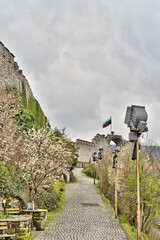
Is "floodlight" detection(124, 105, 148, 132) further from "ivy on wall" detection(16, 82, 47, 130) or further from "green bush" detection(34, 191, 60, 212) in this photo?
"ivy on wall" detection(16, 82, 47, 130)

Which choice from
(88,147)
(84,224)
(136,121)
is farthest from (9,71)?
(88,147)

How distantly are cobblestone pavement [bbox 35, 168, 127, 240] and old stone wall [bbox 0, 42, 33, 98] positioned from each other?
10841mm

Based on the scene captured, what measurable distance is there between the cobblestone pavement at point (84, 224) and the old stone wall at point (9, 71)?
10.8m

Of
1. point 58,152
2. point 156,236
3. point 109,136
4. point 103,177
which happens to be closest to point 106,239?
point 156,236

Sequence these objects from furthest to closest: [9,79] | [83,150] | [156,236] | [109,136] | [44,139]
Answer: [109,136] < [83,150] < [9,79] < [44,139] < [156,236]

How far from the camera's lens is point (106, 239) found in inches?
375

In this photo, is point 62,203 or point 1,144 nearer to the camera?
point 1,144

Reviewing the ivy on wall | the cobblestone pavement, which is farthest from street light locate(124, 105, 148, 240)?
the ivy on wall

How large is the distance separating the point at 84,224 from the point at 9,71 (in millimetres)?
15257

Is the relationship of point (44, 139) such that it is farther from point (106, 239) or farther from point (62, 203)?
point (106, 239)

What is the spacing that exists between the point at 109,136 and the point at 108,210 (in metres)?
53.1

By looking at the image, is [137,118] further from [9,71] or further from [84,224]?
[9,71]

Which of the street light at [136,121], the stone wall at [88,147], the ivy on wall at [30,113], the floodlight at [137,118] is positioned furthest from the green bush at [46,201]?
the stone wall at [88,147]

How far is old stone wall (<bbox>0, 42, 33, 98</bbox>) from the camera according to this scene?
868 inches
